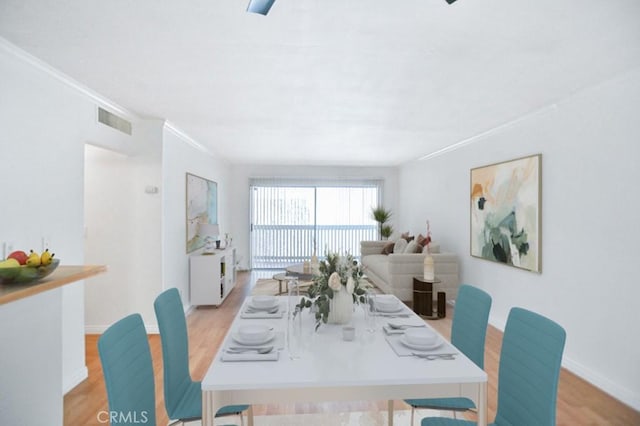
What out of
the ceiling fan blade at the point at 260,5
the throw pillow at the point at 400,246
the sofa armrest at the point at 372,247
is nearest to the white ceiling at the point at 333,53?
the ceiling fan blade at the point at 260,5

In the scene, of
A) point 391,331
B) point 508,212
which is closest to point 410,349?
point 391,331

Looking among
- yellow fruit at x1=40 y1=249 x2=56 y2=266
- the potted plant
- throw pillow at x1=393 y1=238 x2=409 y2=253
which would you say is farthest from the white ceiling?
the potted plant

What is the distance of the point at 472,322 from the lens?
2084 millimetres

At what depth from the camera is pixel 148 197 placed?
4.05 meters

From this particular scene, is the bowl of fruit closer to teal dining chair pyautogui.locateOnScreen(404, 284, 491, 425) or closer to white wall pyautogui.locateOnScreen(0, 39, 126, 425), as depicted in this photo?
white wall pyautogui.locateOnScreen(0, 39, 126, 425)

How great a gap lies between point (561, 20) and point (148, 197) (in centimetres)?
402

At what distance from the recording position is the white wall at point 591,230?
2635 mm

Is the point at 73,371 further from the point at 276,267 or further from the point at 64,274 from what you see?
the point at 276,267

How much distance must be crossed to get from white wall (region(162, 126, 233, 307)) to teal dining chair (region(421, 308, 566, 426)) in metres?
3.56

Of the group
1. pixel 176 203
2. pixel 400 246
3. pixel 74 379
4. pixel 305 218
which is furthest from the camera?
pixel 305 218

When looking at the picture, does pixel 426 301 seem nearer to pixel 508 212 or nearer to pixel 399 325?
pixel 508 212

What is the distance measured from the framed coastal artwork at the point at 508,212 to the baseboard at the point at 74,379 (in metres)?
4.39

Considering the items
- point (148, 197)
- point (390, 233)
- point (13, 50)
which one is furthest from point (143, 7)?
point (390, 233)

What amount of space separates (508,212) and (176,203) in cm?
408
